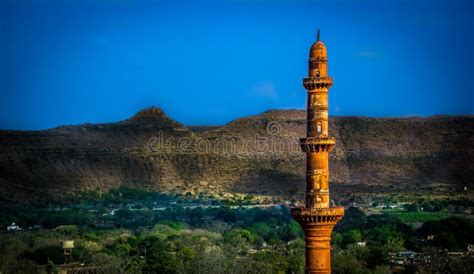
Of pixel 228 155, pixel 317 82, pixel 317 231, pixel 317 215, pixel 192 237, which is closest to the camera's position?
pixel 317 215

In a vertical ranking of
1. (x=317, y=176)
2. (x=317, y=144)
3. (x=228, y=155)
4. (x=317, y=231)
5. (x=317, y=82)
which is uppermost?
(x=228, y=155)

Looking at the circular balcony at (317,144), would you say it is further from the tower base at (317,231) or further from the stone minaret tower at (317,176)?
the tower base at (317,231)

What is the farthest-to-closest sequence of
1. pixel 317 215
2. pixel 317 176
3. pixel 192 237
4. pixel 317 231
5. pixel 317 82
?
pixel 192 237, pixel 317 176, pixel 317 82, pixel 317 231, pixel 317 215

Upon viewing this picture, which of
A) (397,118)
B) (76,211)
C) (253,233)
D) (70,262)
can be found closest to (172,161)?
(397,118)

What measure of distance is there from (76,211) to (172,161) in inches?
1748

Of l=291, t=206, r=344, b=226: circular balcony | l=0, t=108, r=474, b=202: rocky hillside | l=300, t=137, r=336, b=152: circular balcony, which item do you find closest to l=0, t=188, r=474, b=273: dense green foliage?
l=0, t=108, r=474, b=202: rocky hillside

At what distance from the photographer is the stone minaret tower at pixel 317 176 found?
152 feet

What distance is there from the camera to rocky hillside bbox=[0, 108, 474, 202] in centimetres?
16038

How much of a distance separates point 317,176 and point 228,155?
13121 centimetres

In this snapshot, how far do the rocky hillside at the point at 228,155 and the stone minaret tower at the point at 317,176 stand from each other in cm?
10441

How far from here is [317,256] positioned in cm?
4625

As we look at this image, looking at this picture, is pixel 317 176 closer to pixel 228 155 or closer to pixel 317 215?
pixel 317 215

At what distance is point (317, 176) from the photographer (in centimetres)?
4672

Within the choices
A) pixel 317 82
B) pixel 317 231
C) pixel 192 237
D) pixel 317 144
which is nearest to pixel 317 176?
pixel 317 144
